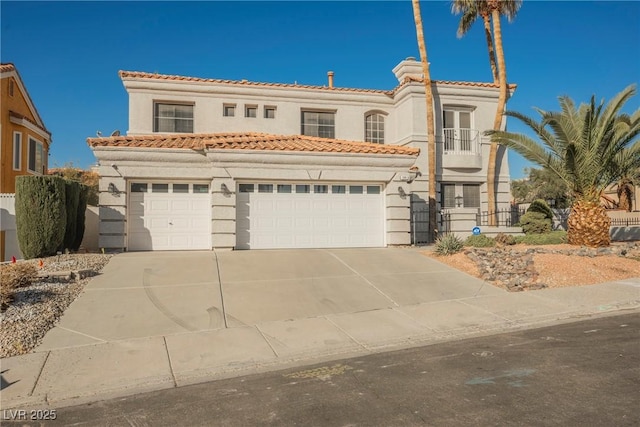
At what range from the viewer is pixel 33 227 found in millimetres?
→ 11727

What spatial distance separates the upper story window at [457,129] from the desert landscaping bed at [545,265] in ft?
25.6

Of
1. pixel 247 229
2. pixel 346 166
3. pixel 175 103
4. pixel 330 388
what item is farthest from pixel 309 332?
pixel 175 103

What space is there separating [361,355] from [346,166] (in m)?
9.12

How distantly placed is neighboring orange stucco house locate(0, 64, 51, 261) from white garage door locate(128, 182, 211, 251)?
360 inches

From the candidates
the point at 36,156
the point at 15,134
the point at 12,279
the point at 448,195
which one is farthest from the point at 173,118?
the point at 448,195

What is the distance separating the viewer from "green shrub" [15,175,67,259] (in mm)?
11719

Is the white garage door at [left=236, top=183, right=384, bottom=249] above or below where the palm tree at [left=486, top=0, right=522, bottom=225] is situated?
below

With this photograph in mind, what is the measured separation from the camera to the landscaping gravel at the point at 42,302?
A: 671 cm

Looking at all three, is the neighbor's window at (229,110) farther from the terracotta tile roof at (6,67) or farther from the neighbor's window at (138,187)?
the terracotta tile roof at (6,67)

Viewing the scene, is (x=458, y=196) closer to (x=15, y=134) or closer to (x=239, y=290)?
(x=239, y=290)

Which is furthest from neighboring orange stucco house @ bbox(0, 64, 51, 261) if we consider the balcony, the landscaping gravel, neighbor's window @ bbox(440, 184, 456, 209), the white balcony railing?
the white balcony railing

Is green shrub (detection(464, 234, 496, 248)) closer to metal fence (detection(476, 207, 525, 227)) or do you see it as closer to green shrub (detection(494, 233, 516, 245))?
green shrub (detection(494, 233, 516, 245))

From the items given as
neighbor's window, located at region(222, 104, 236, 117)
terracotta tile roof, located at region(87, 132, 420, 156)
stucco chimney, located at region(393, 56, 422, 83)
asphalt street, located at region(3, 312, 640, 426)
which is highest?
stucco chimney, located at region(393, 56, 422, 83)

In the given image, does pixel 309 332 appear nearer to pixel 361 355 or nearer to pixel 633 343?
pixel 361 355
